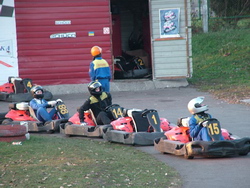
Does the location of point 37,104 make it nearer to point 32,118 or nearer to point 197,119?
point 32,118

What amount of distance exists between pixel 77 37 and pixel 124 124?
8672mm

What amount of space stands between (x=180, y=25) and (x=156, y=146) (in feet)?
32.5

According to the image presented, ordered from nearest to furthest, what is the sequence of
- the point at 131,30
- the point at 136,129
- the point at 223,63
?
the point at 136,129
the point at 223,63
the point at 131,30

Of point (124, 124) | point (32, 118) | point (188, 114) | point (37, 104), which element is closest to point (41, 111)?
point (37, 104)

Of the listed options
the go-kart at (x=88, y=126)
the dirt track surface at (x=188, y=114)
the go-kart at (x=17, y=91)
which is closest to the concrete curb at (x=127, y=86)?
the dirt track surface at (x=188, y=114)

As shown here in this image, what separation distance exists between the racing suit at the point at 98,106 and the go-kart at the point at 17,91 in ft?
18.7

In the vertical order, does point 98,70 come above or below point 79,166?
above

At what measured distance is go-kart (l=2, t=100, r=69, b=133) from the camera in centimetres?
1218

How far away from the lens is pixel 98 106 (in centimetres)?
1162

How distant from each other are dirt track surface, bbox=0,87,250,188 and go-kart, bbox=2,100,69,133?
7.87 feet

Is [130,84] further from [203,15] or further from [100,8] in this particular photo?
[203,15]

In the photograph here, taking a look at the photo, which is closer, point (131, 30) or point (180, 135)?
point (180, 135)

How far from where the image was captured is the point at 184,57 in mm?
19141

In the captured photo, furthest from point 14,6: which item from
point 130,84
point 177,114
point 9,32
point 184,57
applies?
point 177,114
